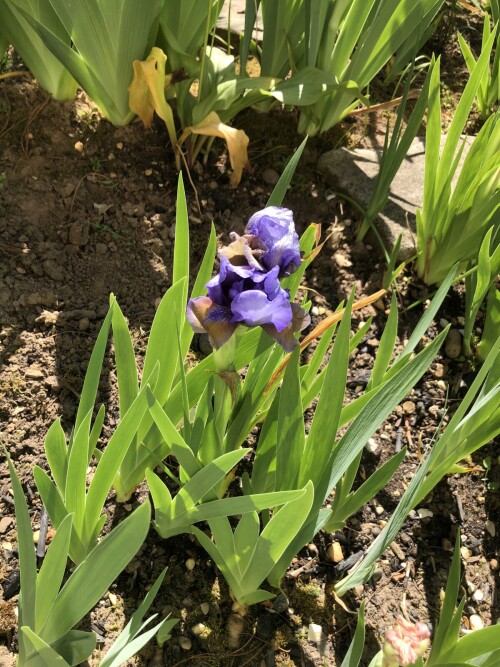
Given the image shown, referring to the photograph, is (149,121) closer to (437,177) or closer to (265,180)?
(265,180)

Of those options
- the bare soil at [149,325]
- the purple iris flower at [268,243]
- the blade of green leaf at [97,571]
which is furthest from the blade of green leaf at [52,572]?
the purple iris flower at [268,243]

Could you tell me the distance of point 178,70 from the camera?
81.1 inches

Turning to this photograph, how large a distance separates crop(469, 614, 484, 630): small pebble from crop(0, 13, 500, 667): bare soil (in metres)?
0.02

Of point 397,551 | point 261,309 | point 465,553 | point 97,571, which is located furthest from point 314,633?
point 261,309

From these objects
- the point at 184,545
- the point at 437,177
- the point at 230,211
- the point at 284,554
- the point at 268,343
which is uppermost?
the point at 437,177

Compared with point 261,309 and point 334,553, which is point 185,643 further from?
point 261,309

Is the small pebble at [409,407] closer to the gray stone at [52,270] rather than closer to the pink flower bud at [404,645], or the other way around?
the pink flower bud at [404,645]

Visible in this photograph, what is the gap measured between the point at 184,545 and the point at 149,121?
1.27 m

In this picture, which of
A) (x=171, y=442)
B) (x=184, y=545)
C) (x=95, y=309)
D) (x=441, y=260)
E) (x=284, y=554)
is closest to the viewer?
(x=171, y=442)

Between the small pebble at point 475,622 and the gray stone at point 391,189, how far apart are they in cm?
107

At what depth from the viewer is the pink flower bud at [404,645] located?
95 cm

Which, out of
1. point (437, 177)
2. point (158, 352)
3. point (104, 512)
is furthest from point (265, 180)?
point (104, 512)

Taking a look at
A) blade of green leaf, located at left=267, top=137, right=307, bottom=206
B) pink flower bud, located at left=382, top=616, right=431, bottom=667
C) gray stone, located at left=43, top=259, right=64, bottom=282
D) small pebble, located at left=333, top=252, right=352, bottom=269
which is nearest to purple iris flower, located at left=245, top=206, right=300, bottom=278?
blade of green leaf, located at left=267, top=137, right=307, bottom=206

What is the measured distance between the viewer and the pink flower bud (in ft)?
3.10
